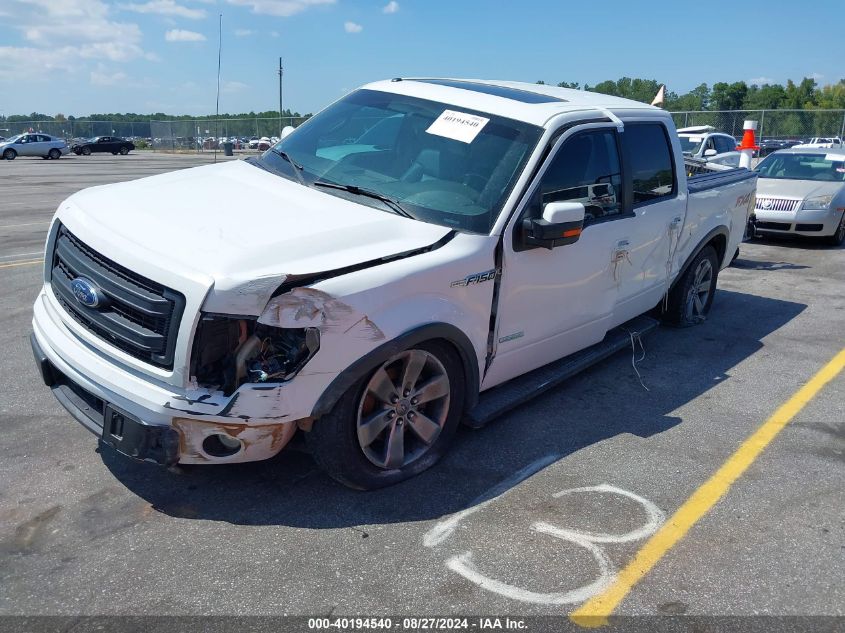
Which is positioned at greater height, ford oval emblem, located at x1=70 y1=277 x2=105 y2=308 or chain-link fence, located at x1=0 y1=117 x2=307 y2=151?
chain-link fence, located at x1=0 y1=117 x2=307 y2=151

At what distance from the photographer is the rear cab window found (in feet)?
16.6

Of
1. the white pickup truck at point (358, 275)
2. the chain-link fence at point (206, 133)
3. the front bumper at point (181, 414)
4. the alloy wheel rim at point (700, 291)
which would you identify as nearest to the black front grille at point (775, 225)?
the alloy wheel rim at point (700, 291)

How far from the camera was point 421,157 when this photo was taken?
4242mm

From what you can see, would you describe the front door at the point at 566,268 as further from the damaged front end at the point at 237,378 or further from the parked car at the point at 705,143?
the parked car at the point at 705,143

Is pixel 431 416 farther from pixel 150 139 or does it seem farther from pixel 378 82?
pixel 150 139

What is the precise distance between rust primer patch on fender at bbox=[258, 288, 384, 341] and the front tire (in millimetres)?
323

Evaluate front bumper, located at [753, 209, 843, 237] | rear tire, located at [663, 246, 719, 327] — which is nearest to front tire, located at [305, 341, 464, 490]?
rear tire, located at [663, 246, 719, 327]

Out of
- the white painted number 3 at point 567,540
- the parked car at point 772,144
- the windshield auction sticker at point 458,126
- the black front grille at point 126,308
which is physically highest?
the parked car at point 772,144

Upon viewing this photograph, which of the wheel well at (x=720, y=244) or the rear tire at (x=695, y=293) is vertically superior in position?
the wheel well at (x=720, y=244)

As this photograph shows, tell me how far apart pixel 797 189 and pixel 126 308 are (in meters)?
11.1

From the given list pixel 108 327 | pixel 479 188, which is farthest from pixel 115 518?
pixel 479 188

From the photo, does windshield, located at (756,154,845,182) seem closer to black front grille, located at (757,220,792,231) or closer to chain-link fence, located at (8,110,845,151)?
black front grille, located at (757,220,792,231)

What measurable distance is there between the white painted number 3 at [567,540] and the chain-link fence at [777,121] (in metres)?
26.4

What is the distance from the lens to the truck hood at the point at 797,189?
1115cm
